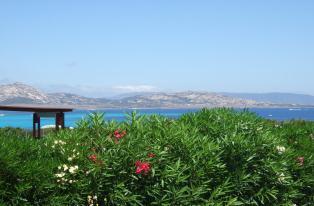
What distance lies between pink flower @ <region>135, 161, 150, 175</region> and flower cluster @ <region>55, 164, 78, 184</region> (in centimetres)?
86

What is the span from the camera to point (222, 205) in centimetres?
A: 826

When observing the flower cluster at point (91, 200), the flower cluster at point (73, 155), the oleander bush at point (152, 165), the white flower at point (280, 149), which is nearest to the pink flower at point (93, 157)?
the oleander bush at point (152, 165)

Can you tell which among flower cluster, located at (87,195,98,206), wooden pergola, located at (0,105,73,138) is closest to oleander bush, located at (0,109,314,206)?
flower cluster, located at (87,195,98,206)

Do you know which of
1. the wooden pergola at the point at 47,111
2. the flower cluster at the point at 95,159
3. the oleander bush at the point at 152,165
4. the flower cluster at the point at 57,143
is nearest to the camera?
the oleander bush at the point at 152,165

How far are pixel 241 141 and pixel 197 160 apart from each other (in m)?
1.23

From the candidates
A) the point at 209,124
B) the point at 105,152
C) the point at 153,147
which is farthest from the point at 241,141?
the point at 105,152

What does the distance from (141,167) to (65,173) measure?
1.08 m

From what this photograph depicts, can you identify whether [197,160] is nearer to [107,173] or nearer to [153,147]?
[153,147]

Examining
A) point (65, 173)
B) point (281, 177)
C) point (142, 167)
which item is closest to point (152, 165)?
point (142, 167)

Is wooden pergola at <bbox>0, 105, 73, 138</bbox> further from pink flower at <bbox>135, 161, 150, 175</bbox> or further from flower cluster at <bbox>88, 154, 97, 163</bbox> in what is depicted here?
pink flower at <bbox>135, 161, 150, 175</bbox>

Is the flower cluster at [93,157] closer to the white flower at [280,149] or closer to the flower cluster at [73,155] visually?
the flower cluster at [73,155]

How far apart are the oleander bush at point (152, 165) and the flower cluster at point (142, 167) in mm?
15

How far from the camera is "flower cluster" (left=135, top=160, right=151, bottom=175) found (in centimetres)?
754

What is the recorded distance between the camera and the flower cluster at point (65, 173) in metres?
7.12
